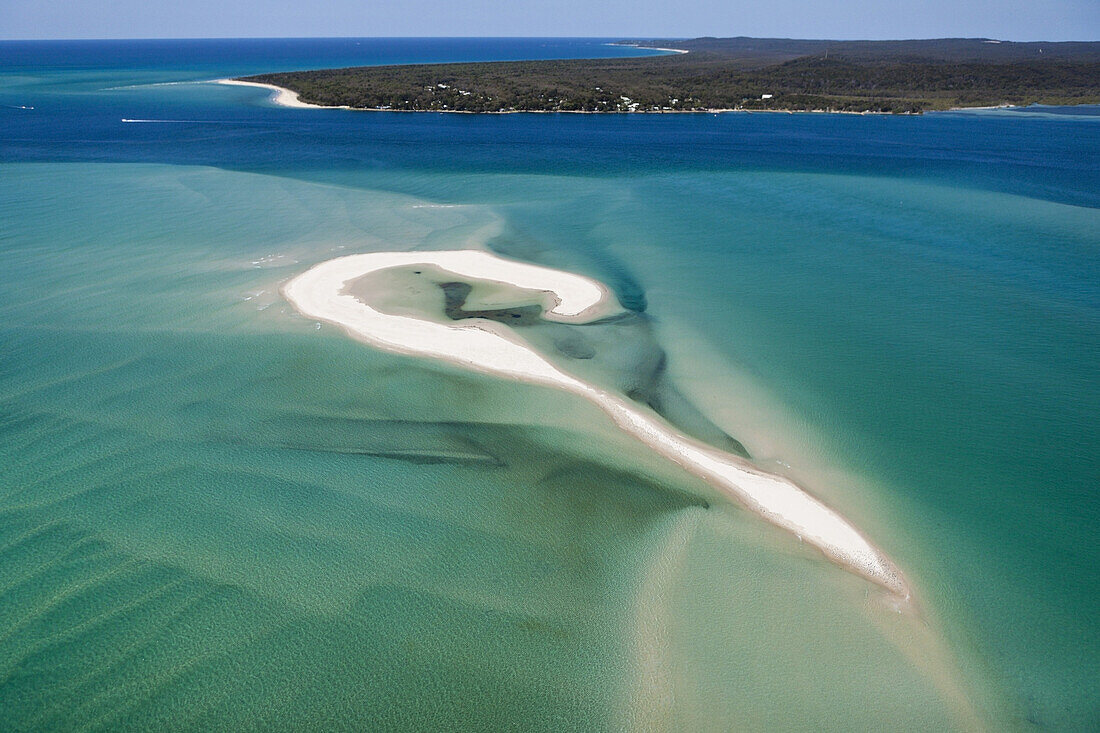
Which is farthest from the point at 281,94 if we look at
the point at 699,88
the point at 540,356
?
the point at 540,356

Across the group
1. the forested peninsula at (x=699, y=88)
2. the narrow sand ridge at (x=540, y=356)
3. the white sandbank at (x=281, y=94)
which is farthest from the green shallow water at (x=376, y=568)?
the white sandbank at (x=281, y=94)

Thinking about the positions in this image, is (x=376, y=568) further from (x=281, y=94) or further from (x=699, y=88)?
(x=699, y=88)

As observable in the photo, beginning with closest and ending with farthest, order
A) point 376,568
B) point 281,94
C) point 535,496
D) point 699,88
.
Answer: point 376,568, point 535,496, point 281,94, point 699,88

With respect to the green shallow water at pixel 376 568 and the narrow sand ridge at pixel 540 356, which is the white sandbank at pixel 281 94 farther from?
the green shallow water at pixel 376 568

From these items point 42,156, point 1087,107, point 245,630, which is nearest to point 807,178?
point 245,630

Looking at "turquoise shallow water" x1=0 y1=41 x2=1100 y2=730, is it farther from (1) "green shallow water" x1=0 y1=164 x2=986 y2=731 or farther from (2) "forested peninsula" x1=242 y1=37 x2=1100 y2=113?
(2) "forested peninsula" x1=242 y1=37 x2=1100 y2=113

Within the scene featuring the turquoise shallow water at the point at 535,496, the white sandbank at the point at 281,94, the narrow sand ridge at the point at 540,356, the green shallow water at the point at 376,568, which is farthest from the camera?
the white sandbank at the point at 281,94

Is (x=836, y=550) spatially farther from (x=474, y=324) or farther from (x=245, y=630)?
(x=474, y=324)
